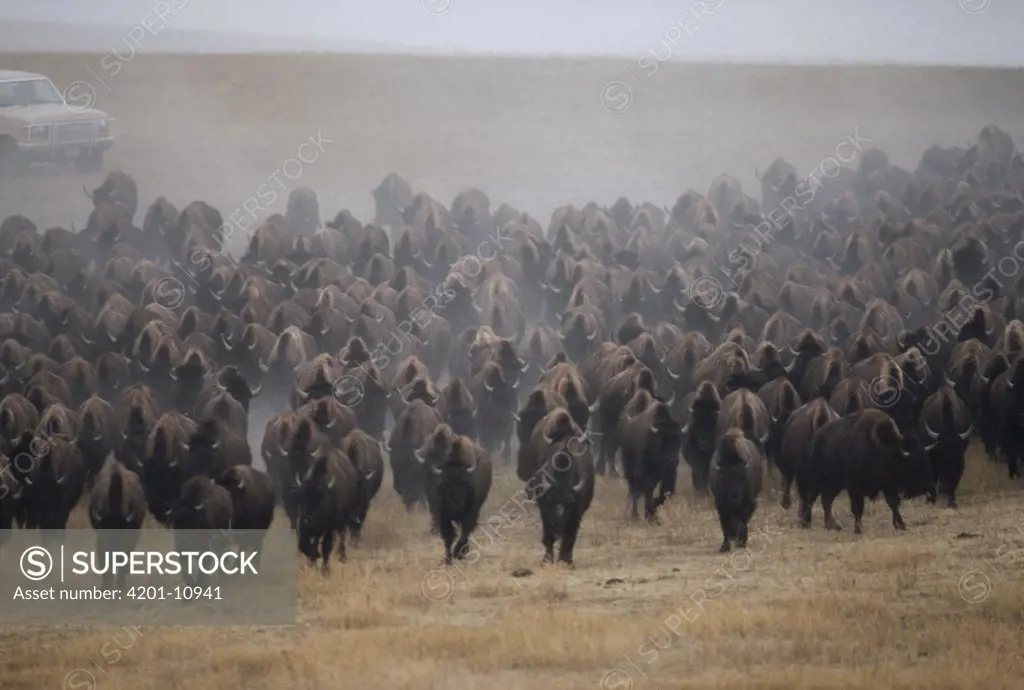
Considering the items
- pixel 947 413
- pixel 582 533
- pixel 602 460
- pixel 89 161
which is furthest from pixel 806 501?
pixel 89 161

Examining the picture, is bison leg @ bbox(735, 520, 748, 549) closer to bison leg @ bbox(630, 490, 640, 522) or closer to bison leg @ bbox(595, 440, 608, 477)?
bison leg @ bbox(630, 490, 640, 522)

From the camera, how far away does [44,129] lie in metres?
8.70

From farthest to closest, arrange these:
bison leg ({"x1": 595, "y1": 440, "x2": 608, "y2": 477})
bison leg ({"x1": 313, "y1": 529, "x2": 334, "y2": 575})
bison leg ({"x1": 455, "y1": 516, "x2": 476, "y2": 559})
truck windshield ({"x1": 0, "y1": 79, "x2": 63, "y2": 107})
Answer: truck windshield ({"x1": 0, "y1": 79, "x2": 63, "y2": 107}) → bison leg ({"x1": 595, "y1": 440, "x2": 608, "y2": 477}) → bison leg ({"x1": 455, "y1": 516, "x2": 476, "y2": 559}) → bison leg ({"x1": 313, "y1": 529, "x2": 334, "y2": 575})

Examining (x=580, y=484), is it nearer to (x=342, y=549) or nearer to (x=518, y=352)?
(x=518, y=352)

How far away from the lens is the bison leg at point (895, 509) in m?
8.05

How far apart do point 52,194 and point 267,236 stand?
51.0 inches

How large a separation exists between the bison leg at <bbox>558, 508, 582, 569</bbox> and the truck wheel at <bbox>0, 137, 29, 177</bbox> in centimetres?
384

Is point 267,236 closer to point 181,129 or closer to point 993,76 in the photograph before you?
point 181,129

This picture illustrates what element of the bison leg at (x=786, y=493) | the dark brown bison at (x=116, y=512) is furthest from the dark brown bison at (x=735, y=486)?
the dark brown bison at (x=116, y=512)

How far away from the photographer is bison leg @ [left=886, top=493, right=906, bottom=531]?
Answer: 8.05m

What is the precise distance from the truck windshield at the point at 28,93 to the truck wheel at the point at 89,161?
34 cm

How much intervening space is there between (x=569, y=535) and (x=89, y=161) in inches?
143

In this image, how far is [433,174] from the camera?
8859 millimetres

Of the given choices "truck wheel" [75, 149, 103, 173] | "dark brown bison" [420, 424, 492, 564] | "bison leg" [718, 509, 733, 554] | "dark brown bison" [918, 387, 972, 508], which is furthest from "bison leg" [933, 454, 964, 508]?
"truck wheel" [75, 149, 103, 173]
